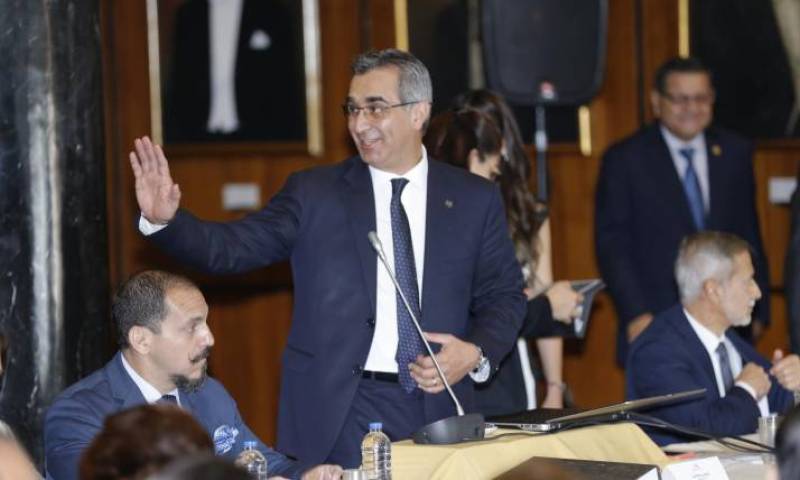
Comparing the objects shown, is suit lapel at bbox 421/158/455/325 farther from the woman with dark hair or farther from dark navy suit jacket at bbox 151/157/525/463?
the woman with dark hair

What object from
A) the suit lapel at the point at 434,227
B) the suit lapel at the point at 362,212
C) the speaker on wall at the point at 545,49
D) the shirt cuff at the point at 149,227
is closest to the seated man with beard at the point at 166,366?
the shirt cuff at the point at 149,227

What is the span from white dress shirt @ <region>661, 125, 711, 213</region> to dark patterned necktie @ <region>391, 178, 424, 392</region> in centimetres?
243

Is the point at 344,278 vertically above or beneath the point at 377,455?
above

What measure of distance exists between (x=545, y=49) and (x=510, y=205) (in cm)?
154

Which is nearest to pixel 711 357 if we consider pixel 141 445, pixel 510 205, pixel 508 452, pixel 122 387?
pixel 510 205

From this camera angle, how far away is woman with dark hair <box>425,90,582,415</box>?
467 centimetres

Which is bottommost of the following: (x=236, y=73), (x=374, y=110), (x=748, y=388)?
(x=748, y=388)

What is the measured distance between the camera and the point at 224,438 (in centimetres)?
349

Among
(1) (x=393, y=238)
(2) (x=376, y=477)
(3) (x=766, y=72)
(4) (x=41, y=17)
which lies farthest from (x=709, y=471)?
(3) (x=766, y=72)

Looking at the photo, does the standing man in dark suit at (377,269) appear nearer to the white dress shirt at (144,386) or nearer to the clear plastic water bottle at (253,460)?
the white dress shirt at (144,386)

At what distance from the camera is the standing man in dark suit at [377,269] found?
154 inches

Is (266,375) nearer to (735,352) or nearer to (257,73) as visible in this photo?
(257,73)

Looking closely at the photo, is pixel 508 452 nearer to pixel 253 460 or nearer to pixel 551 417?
pixel 551 417

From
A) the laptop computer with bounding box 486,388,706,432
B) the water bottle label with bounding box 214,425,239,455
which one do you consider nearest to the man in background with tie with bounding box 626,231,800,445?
the laptop computer with bounding box 486,388,706,432
